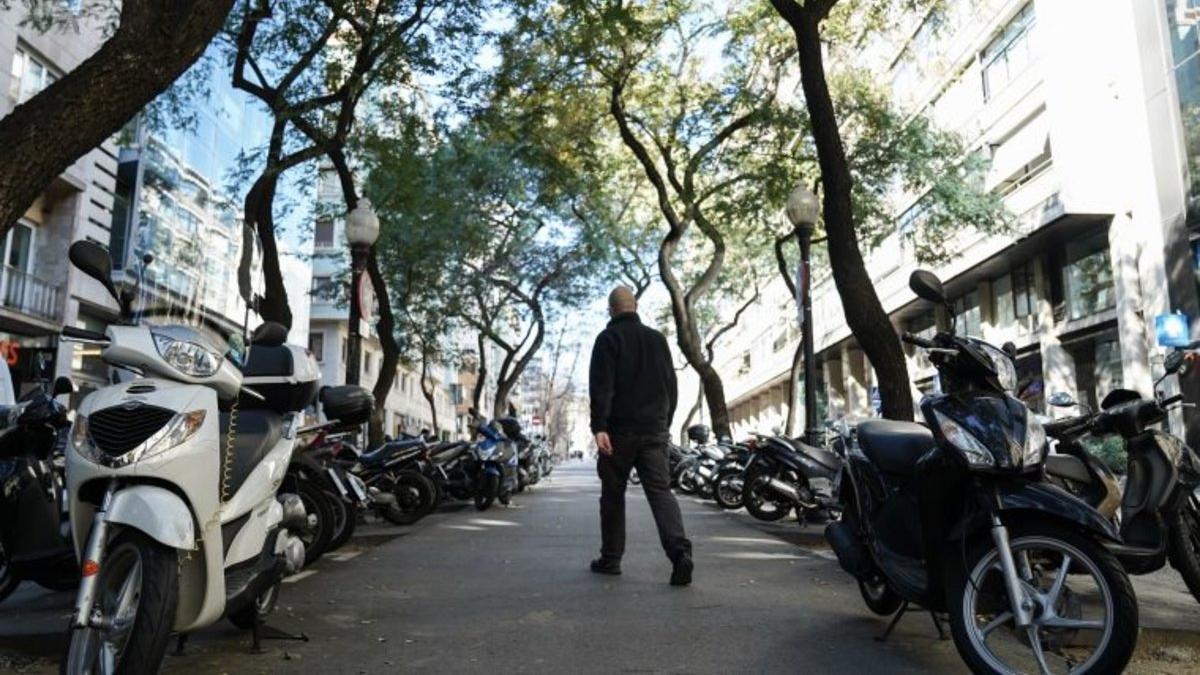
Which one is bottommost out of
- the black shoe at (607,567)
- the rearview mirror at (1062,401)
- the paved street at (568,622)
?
the paved street at (568,622)

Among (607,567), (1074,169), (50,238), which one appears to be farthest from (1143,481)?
(50,238)

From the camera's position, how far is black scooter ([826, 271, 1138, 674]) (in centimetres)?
327

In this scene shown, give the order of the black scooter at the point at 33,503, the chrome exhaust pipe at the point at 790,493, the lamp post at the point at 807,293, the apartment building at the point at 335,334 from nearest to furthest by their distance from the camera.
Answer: the black scooter at the point at 33,503 < the chrome exhaust pipe at the point at 790,493 < the lamp post at the point at 807,293 < the apartment building at the point at 335,334

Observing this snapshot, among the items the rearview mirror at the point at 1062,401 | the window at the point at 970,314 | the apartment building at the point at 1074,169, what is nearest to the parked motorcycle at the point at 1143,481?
the rearview mirror at the point at 1062,401

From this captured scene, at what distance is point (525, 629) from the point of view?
186 inches

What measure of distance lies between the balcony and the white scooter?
53.6ft

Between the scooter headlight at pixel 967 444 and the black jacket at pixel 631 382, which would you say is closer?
the scooter headlight at pixel 967 444

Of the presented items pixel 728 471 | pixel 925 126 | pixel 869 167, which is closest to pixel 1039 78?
pixel 925 126

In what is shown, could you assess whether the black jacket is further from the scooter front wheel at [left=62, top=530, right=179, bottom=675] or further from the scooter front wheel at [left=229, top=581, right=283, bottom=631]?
the scooter front wheel at [left=62, top=530, right=179, bottom=675]

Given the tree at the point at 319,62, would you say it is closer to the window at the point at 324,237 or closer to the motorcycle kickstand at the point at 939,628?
the motorcycle kickstand at the point at 939,628

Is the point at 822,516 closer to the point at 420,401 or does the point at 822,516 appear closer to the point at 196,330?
the point at 196,330

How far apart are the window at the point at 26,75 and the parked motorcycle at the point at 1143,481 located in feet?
59.8

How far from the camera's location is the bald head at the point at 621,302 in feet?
22.4

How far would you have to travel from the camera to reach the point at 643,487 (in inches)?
248
